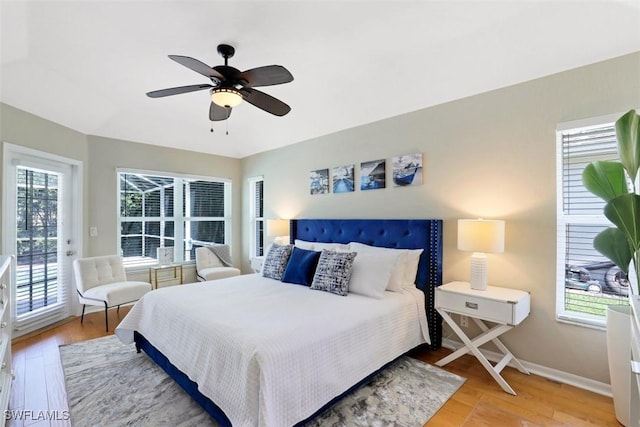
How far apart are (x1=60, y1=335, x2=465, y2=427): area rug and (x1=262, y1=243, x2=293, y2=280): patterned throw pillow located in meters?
1.32

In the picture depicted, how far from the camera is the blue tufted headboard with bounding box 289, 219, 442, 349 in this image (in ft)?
9.86

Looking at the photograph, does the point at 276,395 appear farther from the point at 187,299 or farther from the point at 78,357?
the point at 78,357

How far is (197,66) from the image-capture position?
6.37ft

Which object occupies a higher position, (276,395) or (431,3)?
(431,3)

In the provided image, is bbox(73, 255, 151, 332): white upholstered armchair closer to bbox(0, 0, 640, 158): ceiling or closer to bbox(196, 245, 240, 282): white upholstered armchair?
bbox(196, 245, 240, 282): white upholstered armchair

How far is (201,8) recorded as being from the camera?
2096 millimetres

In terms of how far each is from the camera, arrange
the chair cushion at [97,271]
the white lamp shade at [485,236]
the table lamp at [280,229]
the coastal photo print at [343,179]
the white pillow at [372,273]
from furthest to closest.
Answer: the table lamp at [280,229], the coastal photo print at [343,179], the chair cushion at [97,271], the white pillow at [372,273], the white lamp shade at [485,236]

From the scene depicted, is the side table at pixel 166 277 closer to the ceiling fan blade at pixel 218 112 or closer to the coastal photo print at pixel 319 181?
the coastal photo print at pixel 319 181

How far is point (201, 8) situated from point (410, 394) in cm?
310

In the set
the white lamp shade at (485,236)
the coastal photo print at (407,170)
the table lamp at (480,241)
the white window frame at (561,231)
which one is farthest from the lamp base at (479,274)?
the coastal photo print at (407,170)

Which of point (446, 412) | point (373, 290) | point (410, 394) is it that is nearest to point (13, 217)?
point (373, 290)

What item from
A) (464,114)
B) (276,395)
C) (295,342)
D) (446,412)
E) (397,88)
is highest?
(397,88)

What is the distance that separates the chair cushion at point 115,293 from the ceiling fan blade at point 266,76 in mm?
2882

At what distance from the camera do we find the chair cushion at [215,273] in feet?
14.8
